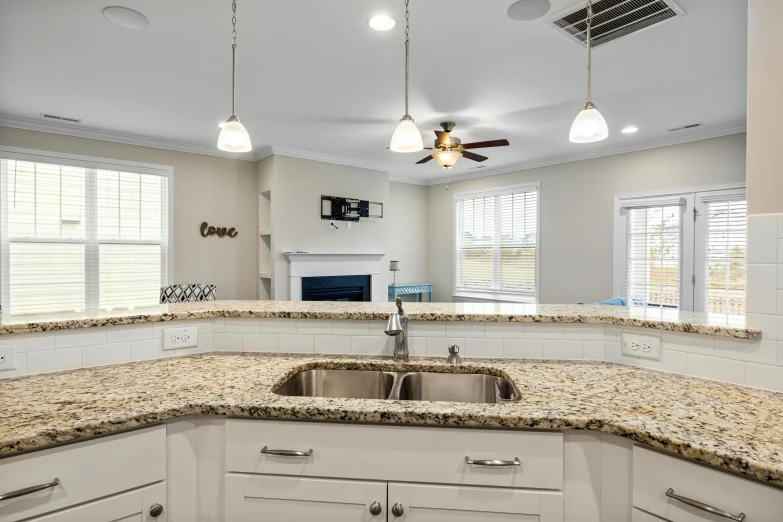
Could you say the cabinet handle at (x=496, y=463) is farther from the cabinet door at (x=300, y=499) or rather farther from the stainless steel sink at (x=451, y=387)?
the stainless steel sink at (x=451, y=387)

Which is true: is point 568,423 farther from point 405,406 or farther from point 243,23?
point 243,23

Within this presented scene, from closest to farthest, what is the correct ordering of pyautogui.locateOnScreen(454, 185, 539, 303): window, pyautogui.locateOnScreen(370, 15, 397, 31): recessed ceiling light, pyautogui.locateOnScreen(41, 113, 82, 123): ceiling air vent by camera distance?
pyautogui.locateOnScreen(370, 15, 397, 31): recessed ceiling light
pyautogui.locateOnScreen(41, 113, 82, 123): ceiling air vent
pyautogui.locateOnScreen(454, 185, 539, 303): window

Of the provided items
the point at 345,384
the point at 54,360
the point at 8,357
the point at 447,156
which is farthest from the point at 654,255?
the point at 8,357

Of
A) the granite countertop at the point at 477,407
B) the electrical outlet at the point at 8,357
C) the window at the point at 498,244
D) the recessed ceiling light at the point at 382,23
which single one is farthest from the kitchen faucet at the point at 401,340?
the window at the point at 498,244

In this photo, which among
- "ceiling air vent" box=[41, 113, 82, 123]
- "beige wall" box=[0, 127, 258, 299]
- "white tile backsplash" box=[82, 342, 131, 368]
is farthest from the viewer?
"beige wall" box=[0, 127, 258, 299]

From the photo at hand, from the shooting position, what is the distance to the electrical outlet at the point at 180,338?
1752 mm

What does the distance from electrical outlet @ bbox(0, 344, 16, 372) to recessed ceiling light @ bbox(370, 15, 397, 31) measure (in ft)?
7.25

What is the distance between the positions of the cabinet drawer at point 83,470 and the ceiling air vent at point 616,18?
8.86 ft

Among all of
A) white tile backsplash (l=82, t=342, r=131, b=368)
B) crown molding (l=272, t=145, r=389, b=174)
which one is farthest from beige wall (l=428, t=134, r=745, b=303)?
white tile backsplash (l=82, t=342, r=131, b=368)

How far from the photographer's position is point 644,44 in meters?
2.63

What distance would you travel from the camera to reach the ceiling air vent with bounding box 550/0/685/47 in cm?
220

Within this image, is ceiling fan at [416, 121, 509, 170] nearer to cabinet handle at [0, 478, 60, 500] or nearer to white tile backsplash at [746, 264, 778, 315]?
white tile backsplash at [746, 264, 778, 315]

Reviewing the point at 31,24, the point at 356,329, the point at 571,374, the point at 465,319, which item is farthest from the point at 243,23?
the point at 571,374

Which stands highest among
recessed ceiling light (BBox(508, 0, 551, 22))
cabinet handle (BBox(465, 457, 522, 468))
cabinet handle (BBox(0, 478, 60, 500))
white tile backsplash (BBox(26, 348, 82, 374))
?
recessed ceiling light (BBox(508, 0, 551, 22))
